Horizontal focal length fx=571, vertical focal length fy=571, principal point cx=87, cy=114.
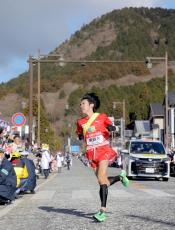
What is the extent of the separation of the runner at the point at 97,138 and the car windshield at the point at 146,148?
16524mm

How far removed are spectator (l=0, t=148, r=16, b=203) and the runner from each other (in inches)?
110

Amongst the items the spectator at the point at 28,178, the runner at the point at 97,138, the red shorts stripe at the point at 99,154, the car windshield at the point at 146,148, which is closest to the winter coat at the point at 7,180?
the spectator at the point at 28,178

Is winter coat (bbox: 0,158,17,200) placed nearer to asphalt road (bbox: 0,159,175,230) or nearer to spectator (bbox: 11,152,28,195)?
asphalt road (bbox: 0,159,175,230)

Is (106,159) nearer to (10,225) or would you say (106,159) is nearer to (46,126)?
(10,225)

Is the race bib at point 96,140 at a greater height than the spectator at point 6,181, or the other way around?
the race bib at point 96,140

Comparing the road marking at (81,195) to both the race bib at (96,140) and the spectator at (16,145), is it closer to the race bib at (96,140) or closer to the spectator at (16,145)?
the spectator at (16,145)

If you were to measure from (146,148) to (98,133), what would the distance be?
1698 cm

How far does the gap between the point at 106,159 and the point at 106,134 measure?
0.42 metres

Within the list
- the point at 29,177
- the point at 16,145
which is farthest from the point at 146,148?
the point at 29,177

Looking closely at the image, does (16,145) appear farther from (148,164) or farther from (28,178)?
(148,164)

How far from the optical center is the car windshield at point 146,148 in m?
25.4

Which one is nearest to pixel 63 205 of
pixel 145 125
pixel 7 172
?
pixel 7 172

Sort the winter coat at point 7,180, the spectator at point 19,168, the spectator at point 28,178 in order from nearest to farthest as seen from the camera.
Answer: the winter coat at point 7,180 < the spectator at point 19,168 < the spectator at point 28,178

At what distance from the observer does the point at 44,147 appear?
1176 inches
